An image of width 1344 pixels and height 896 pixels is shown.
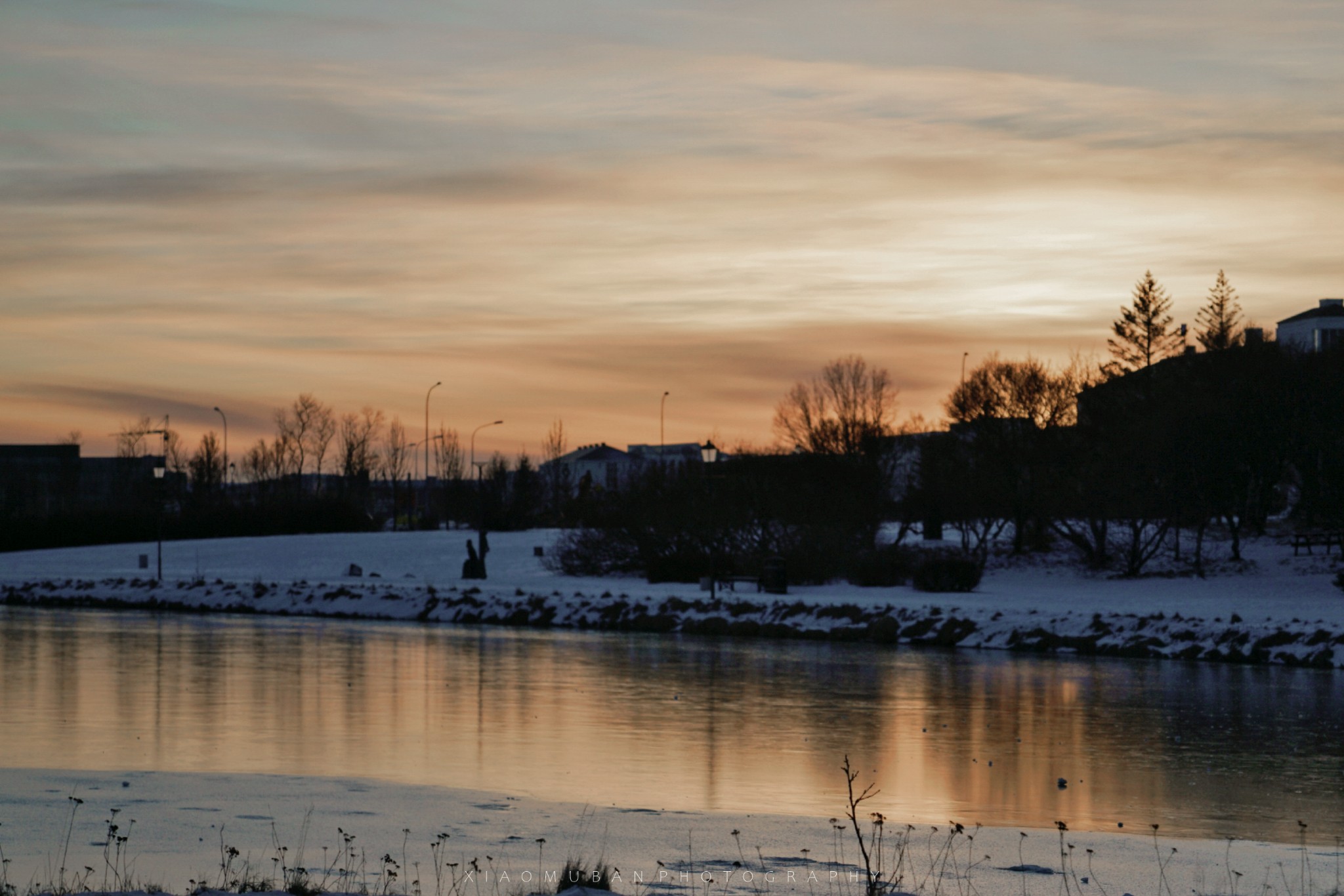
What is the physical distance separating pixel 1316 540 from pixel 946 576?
54.9 ft

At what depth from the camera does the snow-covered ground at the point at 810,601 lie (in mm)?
29297

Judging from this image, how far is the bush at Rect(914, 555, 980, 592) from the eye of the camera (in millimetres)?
42000

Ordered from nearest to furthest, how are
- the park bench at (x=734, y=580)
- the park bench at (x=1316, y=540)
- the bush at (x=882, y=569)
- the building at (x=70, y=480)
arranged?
Result: the park bench at (x=734, y=580) < the bush at (x=882, y=569) < the park bench at (x=1316, y=540) < the building at (x=70, y=480)

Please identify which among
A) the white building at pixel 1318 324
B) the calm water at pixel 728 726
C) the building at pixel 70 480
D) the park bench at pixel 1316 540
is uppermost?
the white building at pixel 1318 324

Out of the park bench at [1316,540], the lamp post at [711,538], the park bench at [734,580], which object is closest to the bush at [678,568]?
the lamp post at [711,538]

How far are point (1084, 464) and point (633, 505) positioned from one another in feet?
56.3

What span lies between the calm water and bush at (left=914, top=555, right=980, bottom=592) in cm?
1430

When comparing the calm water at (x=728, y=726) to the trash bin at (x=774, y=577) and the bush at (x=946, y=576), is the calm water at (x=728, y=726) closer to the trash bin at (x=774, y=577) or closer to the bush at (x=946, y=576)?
the trash bin at (x=774, y=577)

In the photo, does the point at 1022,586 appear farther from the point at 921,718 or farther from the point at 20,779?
the point at 20,779

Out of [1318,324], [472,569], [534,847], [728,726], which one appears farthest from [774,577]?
[1318,324]

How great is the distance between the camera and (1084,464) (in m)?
54.1

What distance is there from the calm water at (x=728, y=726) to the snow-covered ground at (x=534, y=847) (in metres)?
0.85

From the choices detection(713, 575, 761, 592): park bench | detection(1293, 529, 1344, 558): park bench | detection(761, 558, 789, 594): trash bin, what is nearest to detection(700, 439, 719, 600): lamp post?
detection(713, 575, 761, 592): park bench

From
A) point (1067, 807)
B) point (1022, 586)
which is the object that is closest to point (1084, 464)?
point (1022, 586)
